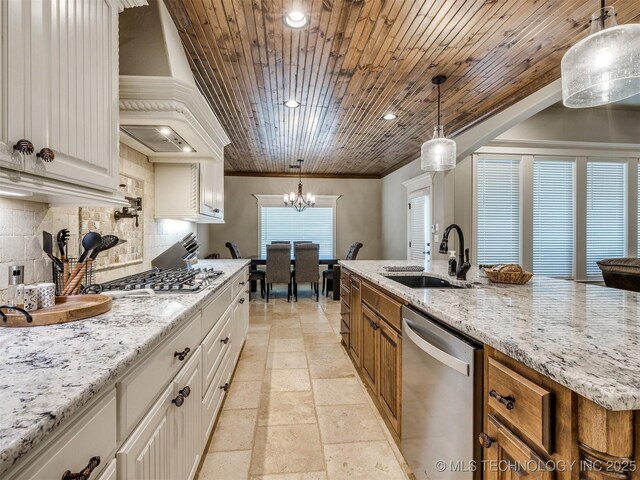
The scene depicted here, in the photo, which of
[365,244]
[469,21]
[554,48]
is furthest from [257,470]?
[365,244]

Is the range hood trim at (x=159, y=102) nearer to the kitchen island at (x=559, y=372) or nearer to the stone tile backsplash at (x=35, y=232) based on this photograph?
the stone tile backsplash at (x=35, y=232)

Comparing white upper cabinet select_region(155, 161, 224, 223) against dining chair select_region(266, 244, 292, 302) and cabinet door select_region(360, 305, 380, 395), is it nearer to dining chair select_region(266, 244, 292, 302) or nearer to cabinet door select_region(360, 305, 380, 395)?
cabinet door select_region(360, 305, 380, 395)

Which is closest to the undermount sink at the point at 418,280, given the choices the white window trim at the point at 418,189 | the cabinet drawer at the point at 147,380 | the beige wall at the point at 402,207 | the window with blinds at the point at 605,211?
the cabinet drawer at the point at 147,380

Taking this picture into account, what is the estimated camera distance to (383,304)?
207 centimetres

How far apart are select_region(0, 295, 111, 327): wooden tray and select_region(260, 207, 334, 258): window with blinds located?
6.33 m

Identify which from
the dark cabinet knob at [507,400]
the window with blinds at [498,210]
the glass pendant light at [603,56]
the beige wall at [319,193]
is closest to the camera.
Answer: the dark cabinet knob at [507,400]

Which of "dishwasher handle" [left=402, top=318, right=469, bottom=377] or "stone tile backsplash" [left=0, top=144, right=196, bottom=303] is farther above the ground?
"stone tile backsplash" [left=0, top=144, right=196, bottom=303]

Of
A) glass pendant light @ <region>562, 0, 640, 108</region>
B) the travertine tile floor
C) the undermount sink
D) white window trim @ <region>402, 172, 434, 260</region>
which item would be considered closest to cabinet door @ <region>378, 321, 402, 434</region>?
the travertine tile floor

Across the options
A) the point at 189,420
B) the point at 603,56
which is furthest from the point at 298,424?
the point at 603,56

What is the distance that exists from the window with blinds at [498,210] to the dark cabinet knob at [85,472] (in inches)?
196

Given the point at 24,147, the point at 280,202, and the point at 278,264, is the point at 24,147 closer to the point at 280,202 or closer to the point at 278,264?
the point at 278,264

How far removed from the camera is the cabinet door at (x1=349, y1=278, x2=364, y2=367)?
2729 mm

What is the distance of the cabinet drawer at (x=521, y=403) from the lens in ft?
2.61

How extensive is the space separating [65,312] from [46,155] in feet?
1.75
